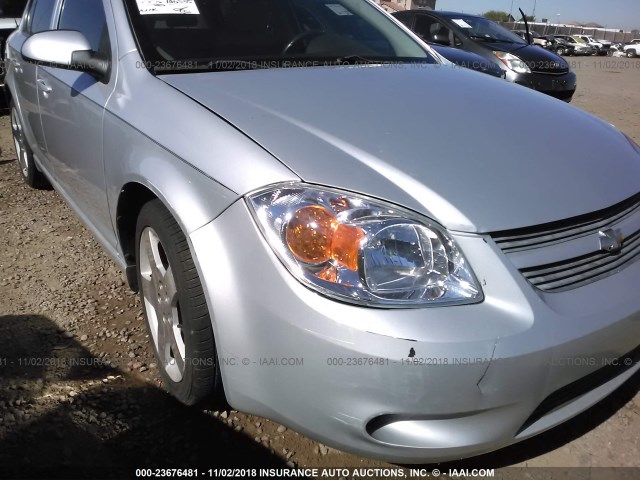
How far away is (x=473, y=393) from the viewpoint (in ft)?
4.71

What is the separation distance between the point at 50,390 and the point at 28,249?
4.84ft

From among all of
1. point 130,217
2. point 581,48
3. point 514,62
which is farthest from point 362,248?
point 581,48

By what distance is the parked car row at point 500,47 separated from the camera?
25.6 feet

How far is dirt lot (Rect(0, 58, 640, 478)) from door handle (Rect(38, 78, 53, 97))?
0.98 metres

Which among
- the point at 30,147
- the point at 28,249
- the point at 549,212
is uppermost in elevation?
the point at 549,212

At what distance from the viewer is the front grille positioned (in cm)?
153

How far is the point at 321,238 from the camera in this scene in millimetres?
1507

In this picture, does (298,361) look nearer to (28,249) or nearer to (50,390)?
(50,390)

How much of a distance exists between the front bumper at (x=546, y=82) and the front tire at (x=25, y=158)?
5.92m

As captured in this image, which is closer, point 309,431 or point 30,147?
point 309,431

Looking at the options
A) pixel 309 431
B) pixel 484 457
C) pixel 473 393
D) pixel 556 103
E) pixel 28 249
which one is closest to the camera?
pixel 473 393

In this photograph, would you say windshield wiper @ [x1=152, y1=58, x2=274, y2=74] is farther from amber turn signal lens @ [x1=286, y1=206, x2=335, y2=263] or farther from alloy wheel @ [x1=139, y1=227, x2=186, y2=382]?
amber turn signal lens @ [x1=286, y1=206, x2=335, y2=263]

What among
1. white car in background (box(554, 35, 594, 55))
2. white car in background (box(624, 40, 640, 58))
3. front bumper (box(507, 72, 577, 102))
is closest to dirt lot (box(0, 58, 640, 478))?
front bumper (box(507, 72, 577, 102))

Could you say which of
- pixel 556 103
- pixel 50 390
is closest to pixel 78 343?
pixel 50 390
